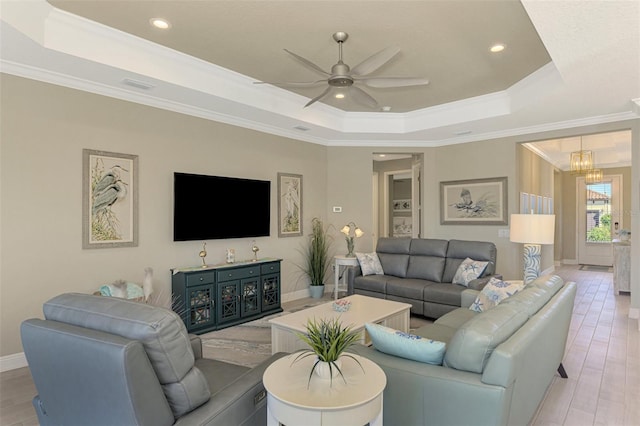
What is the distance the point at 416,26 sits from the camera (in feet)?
10.2

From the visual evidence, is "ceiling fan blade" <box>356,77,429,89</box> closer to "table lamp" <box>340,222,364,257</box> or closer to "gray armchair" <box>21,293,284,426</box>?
"gray armchair" <box>21,293,284,426</box>

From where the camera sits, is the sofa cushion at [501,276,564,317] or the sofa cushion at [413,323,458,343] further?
the sofa cushion at [413,323,458,343]

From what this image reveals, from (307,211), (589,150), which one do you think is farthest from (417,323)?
(589,150)

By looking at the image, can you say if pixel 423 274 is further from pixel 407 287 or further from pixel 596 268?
pixel 596 268

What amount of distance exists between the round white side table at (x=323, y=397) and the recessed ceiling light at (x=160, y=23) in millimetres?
2885

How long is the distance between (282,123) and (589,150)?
6880 millimetres

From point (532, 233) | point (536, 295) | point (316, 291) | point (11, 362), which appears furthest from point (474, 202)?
point (11, 362)

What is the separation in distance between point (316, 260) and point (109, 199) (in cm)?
320

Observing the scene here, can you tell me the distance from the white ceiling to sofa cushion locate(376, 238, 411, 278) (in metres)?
2.09

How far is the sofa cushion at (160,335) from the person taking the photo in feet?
4.74

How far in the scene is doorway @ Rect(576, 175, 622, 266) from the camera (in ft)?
30.0

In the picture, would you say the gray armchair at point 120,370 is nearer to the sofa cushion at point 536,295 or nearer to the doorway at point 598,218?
the sofa cushion at point 536,295

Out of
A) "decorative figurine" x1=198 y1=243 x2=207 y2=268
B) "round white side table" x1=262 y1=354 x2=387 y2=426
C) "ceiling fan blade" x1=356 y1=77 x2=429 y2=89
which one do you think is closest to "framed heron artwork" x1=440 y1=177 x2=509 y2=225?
"ceiling fan blade" x1=356 y1=77 x2=429 y2=89

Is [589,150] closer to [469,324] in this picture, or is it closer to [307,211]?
[307,211]
